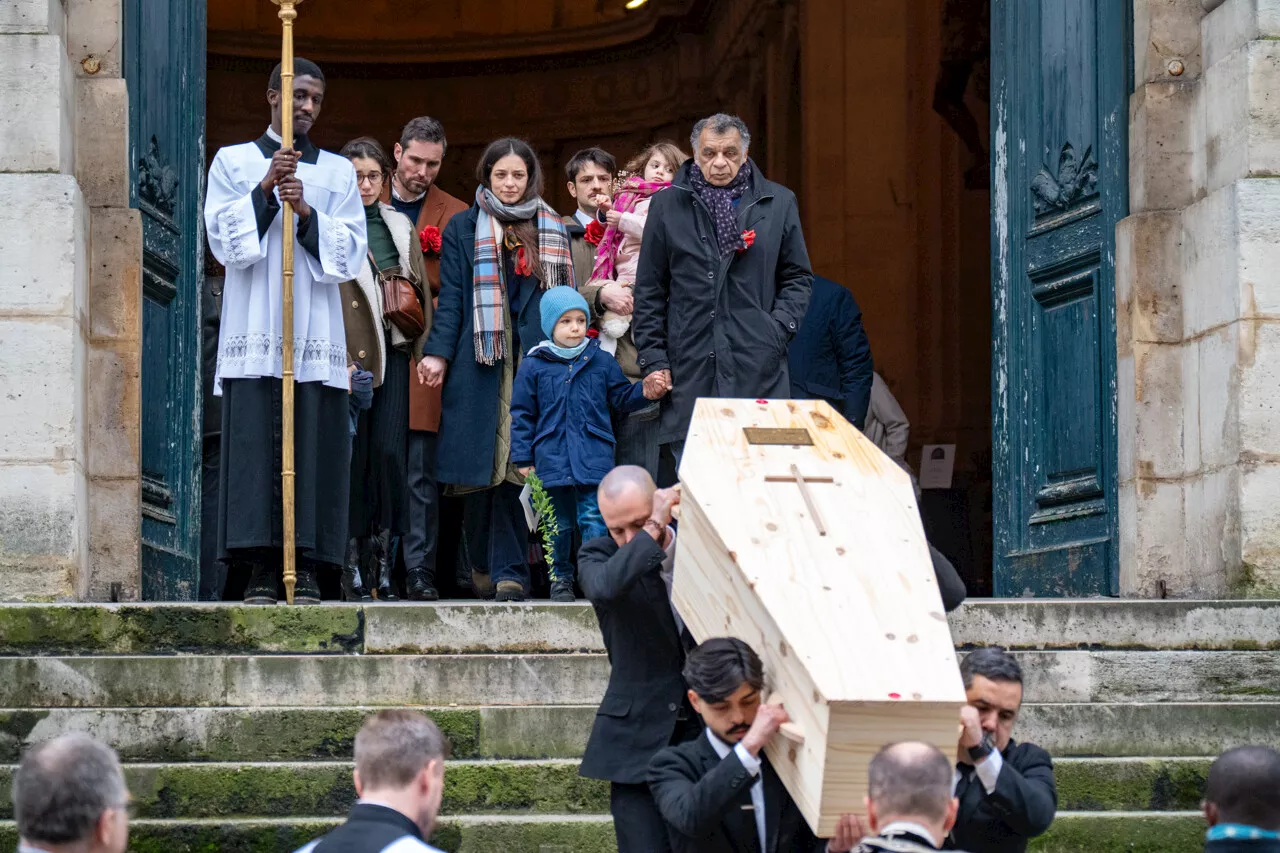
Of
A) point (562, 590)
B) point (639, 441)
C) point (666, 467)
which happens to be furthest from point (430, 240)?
point (562, 590)

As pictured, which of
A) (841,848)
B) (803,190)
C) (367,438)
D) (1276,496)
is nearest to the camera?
(841,848)

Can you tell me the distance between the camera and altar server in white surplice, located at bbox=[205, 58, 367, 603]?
8352mm

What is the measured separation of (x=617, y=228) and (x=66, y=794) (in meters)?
5.57

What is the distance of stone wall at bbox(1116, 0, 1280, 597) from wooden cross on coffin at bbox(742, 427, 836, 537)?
3.33 m

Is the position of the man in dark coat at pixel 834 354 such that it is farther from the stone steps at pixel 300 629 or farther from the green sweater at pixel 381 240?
the stone steps at pixel 300 629

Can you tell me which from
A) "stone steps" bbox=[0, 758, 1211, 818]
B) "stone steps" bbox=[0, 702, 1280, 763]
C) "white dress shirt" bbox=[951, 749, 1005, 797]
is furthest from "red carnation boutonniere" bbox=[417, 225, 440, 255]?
"white dress shirt" bbox=[951, 749, 1005, 797]

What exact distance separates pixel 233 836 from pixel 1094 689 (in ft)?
9.65

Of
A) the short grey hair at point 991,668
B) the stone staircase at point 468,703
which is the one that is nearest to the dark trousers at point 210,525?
the stone staircase at point 468,703

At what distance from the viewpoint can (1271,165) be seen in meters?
8.88

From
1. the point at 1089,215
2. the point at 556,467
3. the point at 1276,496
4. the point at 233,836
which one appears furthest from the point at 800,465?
the point at 1089,215

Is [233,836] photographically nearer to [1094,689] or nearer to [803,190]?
[1094,689]

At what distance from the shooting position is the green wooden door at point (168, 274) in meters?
9.27

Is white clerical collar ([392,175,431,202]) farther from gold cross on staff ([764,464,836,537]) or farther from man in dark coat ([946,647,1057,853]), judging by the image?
man in dark coat ([946,647,1057,853])

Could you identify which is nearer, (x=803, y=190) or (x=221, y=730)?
(x=221, y=730)
